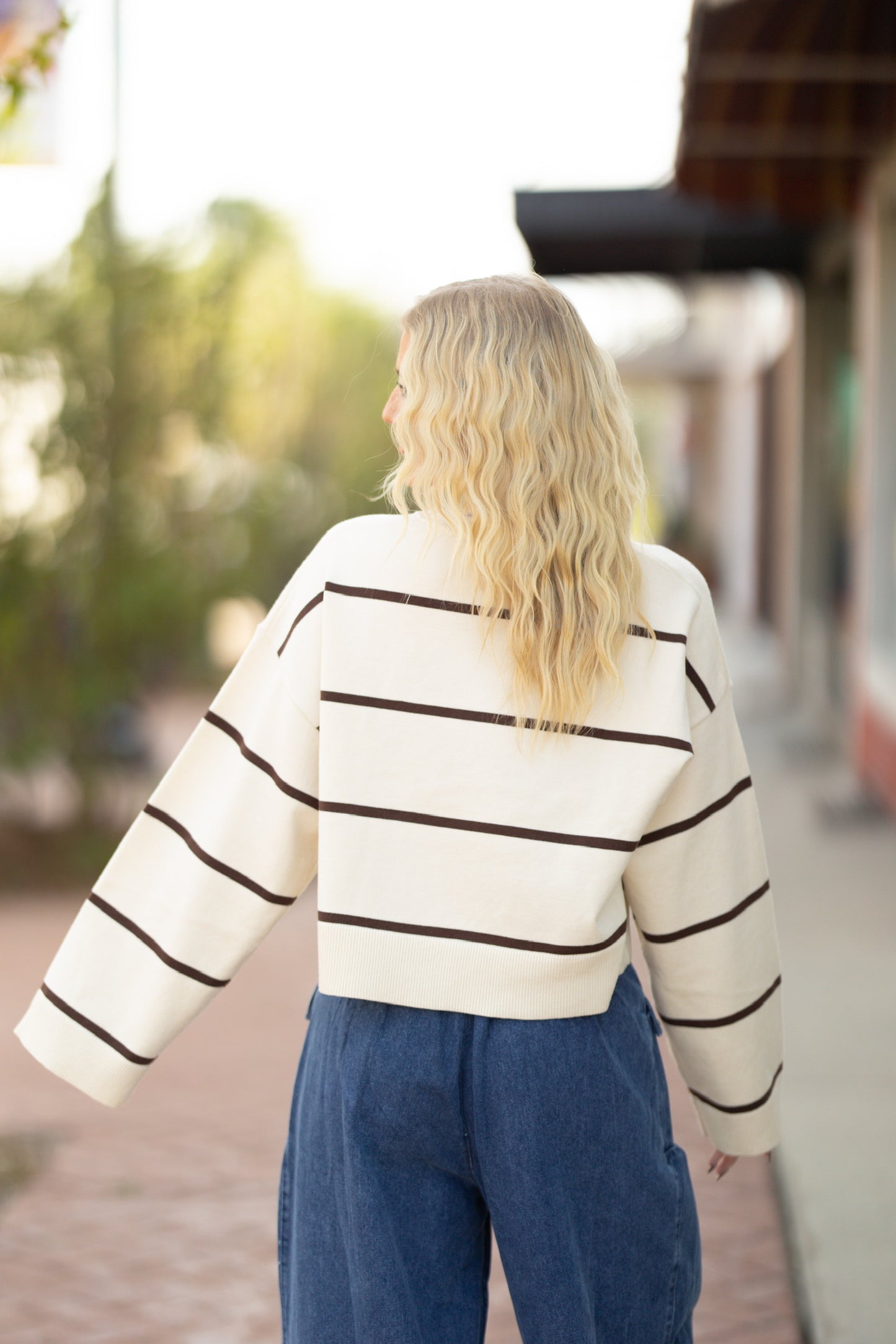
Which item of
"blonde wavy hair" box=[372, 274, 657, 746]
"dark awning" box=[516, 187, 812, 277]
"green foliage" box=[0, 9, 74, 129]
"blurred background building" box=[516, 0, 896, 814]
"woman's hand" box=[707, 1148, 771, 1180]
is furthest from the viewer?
"dark awning" box=[516, 187, 812, 277]

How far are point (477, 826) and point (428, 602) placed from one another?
0.26 m

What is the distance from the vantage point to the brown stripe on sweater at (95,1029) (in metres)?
1.76

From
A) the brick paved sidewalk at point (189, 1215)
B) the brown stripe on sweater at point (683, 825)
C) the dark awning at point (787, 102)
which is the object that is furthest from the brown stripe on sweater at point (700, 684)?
the dark awning at point (787, 102)

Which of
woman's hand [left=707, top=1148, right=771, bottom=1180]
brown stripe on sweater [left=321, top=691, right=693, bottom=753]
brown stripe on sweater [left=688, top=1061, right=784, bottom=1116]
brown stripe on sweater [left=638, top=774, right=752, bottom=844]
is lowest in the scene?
woman's hand [left=707, top=1148, right=771, bottom=1180]

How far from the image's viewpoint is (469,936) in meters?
1.62

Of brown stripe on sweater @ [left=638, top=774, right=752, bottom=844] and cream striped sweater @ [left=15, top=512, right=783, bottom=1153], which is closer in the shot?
cream striped sweater @ [left=15, top=512, right=783, bottom=1153]

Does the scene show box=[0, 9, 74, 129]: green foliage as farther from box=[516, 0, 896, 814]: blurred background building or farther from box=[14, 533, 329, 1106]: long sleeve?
box=[516, 0, 896, 814]: blurred background building

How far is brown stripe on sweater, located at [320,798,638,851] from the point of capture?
1608 millimetres

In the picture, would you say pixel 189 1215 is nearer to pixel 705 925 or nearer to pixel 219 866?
pixel 219 866

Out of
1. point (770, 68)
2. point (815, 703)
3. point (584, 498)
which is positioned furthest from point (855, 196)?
point (584, 498)

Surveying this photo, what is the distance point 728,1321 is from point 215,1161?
1.57 meters

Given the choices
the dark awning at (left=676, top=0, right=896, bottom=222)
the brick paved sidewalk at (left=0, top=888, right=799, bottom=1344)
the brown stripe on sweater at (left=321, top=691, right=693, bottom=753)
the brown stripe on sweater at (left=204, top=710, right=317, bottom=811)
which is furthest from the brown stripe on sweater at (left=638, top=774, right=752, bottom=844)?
the dark awning at (left=676, top=0, right=896, bottom=222)

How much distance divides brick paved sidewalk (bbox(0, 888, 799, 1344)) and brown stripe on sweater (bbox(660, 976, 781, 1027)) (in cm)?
143

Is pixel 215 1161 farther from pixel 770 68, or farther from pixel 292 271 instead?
pixel 292 271
